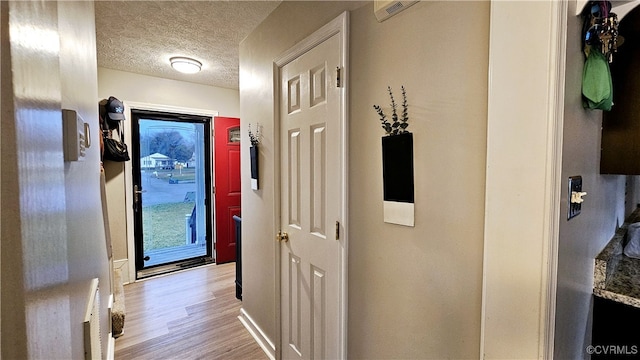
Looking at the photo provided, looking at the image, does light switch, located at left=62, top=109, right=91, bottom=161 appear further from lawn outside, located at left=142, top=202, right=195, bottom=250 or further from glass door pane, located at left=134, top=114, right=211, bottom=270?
lawn outside, located at left=142, top=202, right=195, bottom=250

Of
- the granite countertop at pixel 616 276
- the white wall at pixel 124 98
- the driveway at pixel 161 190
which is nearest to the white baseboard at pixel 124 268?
the white wall at pixel 124 98

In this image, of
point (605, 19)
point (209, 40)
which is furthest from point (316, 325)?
point (209, 40)

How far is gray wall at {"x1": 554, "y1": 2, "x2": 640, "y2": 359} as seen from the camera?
757 mm

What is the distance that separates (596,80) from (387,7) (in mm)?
707

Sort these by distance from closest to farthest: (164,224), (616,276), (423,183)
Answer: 1. (423,183)
2. (616,276)
3. (164,224)

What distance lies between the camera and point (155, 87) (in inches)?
138

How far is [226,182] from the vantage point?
13.0 feet

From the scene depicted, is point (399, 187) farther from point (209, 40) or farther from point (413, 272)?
point (209, 40)

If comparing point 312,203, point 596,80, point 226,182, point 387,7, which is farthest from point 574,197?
point 226,182

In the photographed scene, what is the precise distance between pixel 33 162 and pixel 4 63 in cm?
14

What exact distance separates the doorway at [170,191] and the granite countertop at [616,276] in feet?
13.2

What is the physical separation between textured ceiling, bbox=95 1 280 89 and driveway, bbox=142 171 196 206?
1.41 meters

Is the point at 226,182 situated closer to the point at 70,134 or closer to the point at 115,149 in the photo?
the point at 115,149

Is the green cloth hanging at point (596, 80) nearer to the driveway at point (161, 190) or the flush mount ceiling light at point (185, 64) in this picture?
the flush mount ceiling light at point (185, 64)
